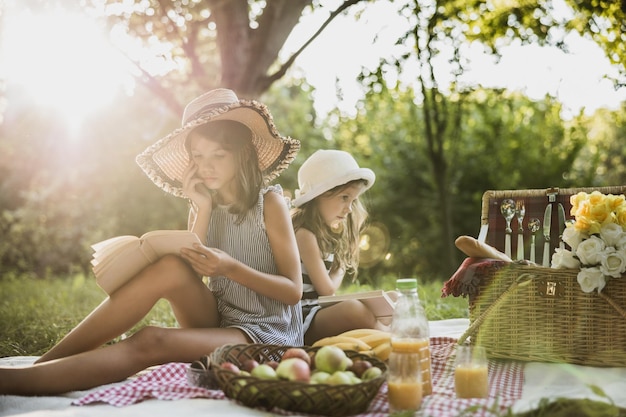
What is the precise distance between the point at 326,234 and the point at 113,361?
132 centimetres

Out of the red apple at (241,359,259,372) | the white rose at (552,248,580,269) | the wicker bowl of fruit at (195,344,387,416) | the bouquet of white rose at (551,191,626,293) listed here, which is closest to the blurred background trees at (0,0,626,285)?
the bouquet of white rose at (551,191,626,293)

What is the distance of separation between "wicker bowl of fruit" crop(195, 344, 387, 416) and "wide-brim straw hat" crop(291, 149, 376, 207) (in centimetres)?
122

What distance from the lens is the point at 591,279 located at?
3082mm

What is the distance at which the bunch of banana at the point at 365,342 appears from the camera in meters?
2.87

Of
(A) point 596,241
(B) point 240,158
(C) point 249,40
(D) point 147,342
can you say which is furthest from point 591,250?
(C) point 249,40

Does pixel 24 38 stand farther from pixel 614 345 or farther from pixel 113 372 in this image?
pixel 614 345

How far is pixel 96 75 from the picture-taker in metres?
7.36

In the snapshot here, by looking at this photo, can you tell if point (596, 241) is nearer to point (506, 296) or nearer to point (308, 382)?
point (506, 296)

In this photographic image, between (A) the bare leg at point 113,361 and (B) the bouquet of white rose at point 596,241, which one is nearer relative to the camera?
(A) the bare leg at point 113,361

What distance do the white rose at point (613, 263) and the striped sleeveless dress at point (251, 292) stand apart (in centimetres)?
135

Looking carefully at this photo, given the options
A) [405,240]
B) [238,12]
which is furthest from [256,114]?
[405,240]

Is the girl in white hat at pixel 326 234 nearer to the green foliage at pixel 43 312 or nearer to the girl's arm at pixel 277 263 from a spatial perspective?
the girl's arm at pixel 277 263

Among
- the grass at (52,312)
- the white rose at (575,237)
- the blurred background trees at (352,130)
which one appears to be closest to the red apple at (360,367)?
the white rose at (575,237)

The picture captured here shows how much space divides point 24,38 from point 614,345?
574 cm
